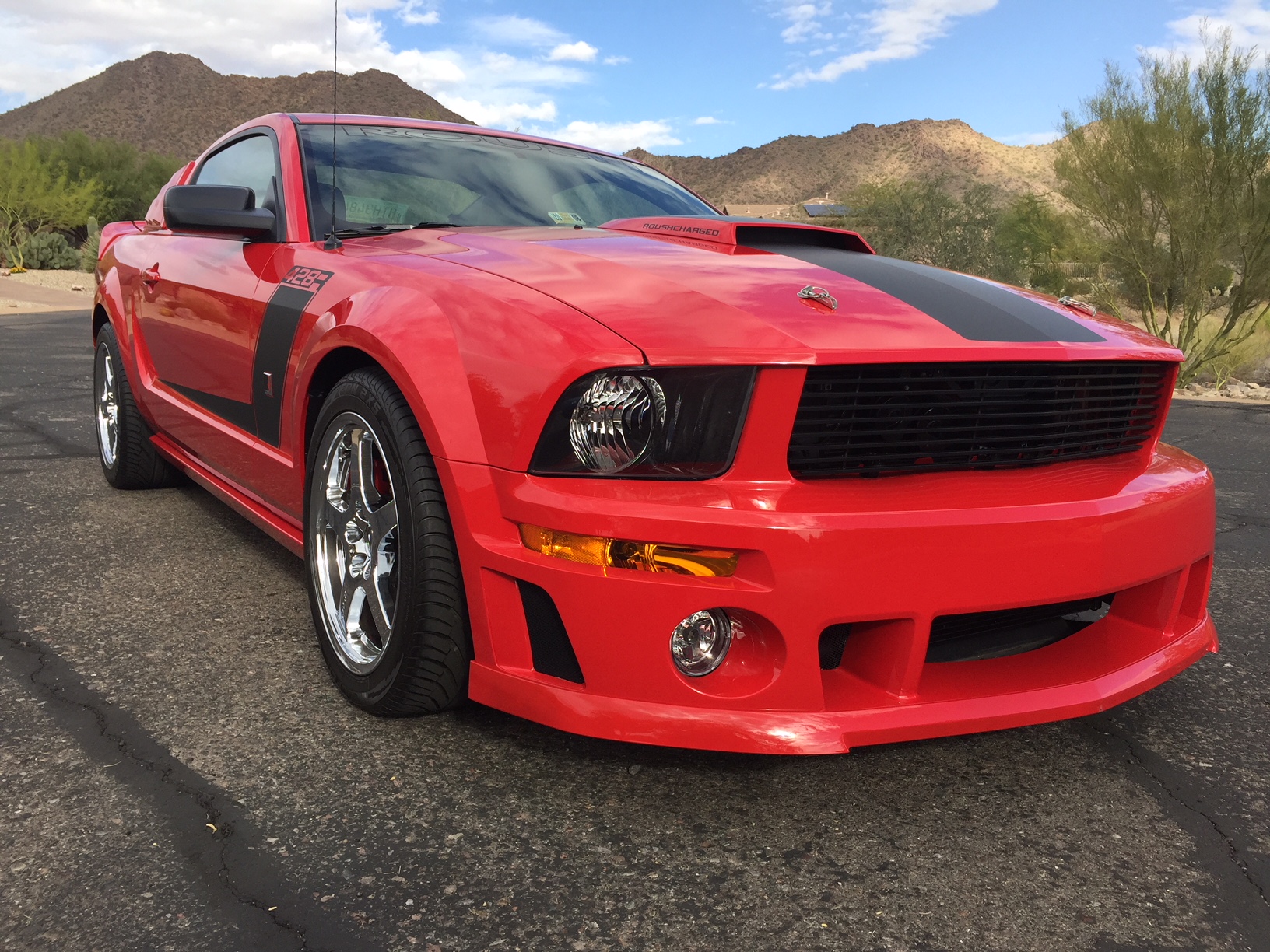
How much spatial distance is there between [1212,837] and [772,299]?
1.25m

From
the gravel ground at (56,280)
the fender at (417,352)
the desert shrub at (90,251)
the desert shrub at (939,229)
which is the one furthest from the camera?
the desert shrub at (90,251)

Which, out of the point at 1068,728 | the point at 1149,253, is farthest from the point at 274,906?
the point at 1149,253

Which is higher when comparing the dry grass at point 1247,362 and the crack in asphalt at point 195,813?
the crack in asphalt at point 195,813

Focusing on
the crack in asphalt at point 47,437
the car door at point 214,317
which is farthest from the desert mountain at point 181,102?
the car door at point 214,317

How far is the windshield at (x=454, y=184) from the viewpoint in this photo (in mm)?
2988

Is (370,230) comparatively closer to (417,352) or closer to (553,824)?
(417,352)

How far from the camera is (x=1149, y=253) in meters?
13.8

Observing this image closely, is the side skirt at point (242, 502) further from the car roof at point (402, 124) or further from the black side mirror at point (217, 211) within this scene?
the car roof at point (402, 124)

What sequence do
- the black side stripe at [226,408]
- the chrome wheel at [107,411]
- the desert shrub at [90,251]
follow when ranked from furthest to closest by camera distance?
the desert shrub at [90,251], the chrome wheel at [107,411], the black side stripe at [226,408]

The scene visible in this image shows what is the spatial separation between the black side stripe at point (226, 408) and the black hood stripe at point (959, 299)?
145cm

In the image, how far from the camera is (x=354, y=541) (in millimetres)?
2406

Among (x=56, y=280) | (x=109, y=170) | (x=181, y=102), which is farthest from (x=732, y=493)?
(x=181, y=102)

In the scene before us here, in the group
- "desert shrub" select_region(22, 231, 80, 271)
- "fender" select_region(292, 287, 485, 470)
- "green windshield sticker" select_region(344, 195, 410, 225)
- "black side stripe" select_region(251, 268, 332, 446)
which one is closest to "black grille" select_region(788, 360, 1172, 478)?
"fender" select_region(292, 287, 485, 470)

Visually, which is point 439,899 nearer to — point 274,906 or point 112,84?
point 274,906
